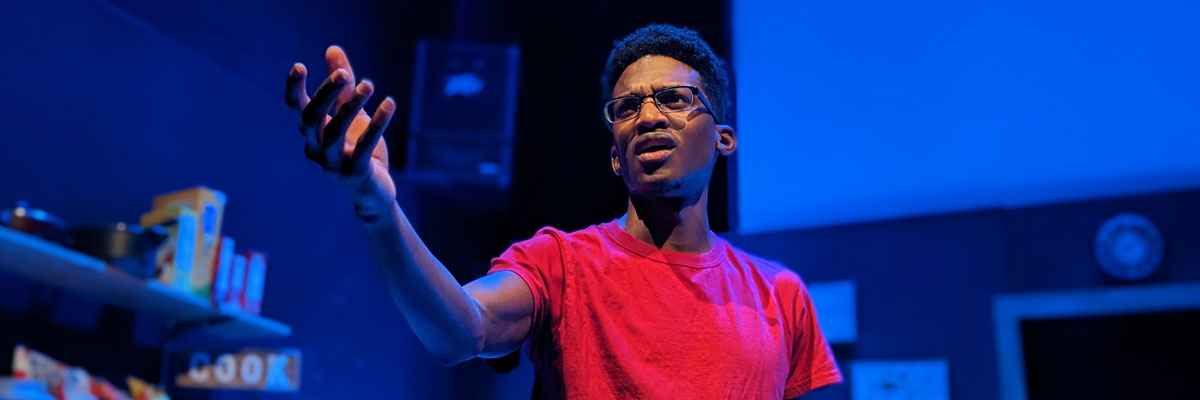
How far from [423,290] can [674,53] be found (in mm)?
633

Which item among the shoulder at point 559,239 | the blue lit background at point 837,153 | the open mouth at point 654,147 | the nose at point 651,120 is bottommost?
the shoulder at point 559,239

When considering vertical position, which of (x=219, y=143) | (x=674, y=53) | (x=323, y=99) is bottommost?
(x=323, y=99)

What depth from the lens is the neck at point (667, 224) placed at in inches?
52.2

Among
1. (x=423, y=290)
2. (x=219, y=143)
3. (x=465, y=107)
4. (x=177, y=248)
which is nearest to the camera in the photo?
(x=423, y=290)

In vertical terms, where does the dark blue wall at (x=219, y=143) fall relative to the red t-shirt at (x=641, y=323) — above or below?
above

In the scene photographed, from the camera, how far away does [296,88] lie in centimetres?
84

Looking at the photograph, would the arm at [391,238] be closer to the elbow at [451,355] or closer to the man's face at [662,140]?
the elbow at [451,355]

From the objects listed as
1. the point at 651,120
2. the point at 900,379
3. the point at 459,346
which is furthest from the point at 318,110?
the point at 900,379

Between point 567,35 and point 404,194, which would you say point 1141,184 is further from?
point 404,194

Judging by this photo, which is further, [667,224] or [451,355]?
[667,224]

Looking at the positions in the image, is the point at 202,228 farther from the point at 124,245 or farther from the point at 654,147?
the point at 654,147

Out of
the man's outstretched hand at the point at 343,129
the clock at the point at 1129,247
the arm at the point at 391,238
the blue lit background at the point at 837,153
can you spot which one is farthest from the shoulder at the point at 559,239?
the clock at the point at 1129,247

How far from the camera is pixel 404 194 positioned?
13.7 feet

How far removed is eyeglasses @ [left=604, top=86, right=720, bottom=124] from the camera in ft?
4.42
